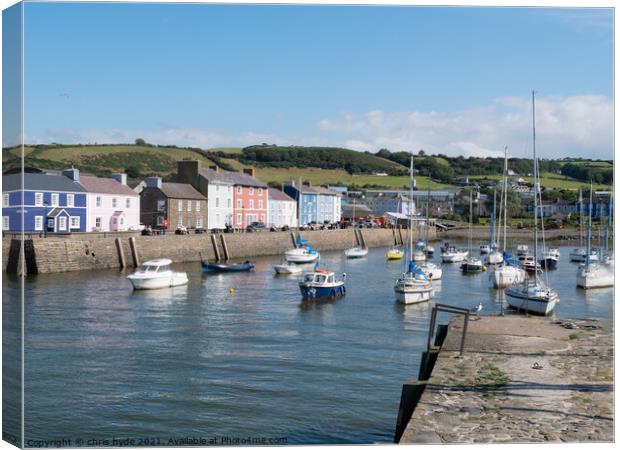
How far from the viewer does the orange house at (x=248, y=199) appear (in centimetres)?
5534

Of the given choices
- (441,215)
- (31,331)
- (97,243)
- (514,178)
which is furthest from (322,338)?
(441,215)

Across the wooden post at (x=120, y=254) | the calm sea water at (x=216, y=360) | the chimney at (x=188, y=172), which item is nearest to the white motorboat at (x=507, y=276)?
the calm sea water at (x=216, y=360)

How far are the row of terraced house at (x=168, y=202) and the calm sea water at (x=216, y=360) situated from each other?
26.5 ft

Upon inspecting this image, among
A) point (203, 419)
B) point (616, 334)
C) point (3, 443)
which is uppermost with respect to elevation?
point (616, 334)

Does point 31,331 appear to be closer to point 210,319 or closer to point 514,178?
point 210,319

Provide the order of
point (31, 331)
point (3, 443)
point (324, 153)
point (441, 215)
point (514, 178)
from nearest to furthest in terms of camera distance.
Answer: point (3, 443)
point (31, 331)
point (514, 178)
point (324, 153)
point (441, 215)

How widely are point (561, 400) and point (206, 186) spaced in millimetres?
44014

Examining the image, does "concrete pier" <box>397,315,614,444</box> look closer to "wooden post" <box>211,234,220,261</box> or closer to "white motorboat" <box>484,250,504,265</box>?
"white motorboat" <box>484,250,504,265</box>

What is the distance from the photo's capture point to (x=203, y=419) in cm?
1177

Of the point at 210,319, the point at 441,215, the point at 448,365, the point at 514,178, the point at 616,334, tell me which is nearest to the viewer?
the point at 616,334

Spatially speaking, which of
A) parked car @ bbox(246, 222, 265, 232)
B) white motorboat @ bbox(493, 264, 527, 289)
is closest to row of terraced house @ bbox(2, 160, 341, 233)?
parked car @ bbox(246, 222, 265, 232)

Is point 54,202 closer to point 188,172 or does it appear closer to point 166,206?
point 166,206

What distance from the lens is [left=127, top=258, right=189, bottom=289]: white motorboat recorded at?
2836 cm

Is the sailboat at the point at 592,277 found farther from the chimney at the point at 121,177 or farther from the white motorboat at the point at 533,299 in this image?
the chimney at the point at 121,177
